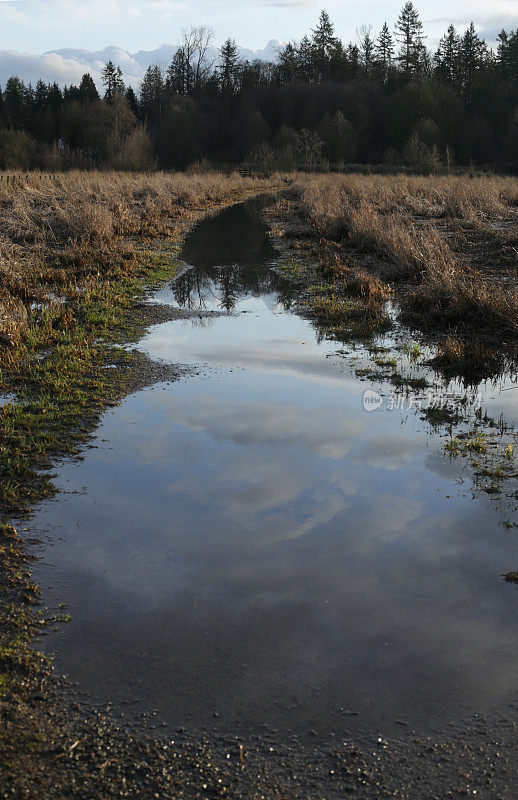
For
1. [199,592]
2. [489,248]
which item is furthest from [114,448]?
[489,248]

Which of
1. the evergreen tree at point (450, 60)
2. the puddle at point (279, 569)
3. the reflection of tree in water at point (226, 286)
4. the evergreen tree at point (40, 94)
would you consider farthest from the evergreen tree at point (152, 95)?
the puddle at point (279, 569)

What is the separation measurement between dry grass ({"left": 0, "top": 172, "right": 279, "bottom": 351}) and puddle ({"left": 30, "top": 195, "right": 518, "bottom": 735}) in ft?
13.0

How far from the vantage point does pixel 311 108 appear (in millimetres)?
69312

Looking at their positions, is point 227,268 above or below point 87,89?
below

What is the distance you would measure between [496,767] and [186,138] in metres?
67.5

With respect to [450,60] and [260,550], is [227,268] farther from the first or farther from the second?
[450,60]

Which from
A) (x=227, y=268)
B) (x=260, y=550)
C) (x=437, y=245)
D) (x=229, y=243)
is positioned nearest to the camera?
(x=260, y=550)

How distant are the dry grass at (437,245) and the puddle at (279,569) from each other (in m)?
3.12

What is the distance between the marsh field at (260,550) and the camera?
2.79 meters

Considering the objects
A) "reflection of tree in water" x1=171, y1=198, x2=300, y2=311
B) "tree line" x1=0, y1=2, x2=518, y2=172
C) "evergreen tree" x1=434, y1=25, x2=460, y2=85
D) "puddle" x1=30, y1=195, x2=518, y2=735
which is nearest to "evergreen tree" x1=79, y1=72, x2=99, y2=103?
"tree line" x1=0, y1=2, x2=518, y2=172

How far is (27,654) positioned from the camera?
3295mm

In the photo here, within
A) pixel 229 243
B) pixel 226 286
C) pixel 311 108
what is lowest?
pixel 226 286

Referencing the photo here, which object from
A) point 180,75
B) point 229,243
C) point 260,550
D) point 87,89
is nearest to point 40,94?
point 87,89

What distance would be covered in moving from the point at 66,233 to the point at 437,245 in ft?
28.8
